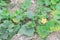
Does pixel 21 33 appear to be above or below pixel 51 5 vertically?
below

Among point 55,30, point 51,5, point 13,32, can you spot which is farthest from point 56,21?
point 13,32

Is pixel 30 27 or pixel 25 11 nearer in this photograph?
pixel 30 27

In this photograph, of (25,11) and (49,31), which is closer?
(49,31)

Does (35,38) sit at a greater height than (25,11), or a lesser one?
lesser

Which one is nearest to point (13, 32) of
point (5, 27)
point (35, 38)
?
point (5, 27)

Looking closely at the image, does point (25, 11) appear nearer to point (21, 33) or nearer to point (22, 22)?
point (22, 22)

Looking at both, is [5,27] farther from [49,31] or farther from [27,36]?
[49,31]
